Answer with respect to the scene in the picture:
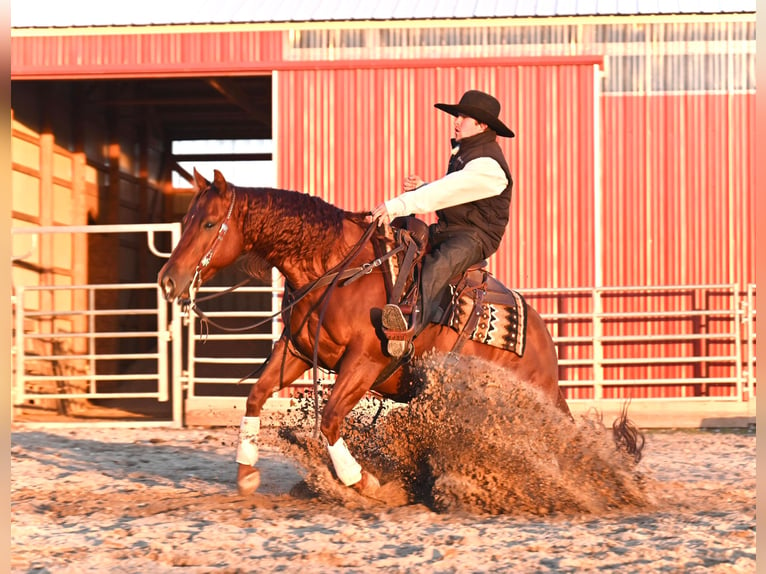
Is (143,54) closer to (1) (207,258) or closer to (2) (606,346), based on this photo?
(2) (606,346)

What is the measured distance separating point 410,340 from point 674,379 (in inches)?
274

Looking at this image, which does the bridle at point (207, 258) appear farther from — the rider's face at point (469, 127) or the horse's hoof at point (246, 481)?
the rider's face at point (469, 127)

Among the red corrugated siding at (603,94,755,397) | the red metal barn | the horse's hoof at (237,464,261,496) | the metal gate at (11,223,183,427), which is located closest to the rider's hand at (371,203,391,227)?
the horse's hoof at (237,464,261,496)

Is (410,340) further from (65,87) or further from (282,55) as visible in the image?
(65,87)

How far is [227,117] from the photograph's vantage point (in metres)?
18.5

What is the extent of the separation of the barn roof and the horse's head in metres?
7.03

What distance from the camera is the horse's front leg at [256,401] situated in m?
5.54

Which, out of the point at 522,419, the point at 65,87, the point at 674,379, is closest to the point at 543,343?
the point at 522,419

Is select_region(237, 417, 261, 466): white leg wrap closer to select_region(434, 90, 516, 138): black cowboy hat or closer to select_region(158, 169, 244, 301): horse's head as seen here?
select_region(158, 169, 244, 301): horse's head

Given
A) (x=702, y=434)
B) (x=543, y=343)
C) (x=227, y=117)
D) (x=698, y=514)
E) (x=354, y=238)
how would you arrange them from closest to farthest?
(x=698, y=514)
(x=354, y=238)
(x=543, y=343)
(x=702, y=434)
(x=227, y=117)

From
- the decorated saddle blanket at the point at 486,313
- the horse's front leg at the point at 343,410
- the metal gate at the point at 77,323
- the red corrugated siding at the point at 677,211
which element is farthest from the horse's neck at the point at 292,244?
the red corrugated siding at the point at 677,211

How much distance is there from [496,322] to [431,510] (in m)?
1.13

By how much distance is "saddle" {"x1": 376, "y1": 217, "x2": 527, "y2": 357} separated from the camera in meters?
5.40

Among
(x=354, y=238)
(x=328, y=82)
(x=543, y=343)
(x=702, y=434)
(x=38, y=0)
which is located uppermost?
(x=38, y=0)
